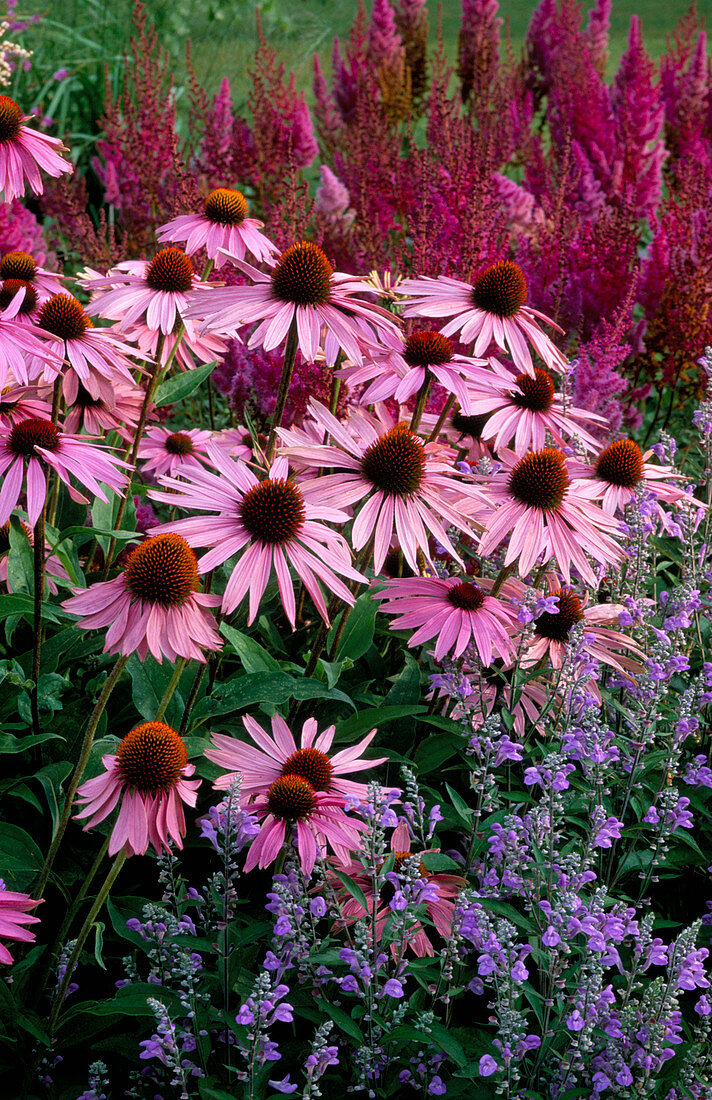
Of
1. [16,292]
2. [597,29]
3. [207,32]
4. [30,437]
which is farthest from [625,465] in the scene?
[207,32]

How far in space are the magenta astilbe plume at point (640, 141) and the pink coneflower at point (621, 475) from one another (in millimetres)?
3391

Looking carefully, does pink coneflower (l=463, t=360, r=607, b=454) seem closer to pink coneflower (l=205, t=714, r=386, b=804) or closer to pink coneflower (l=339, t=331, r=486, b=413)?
pink coneflower (l=339, t=331, r=486, b=413)

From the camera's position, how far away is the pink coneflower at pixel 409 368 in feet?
6.62

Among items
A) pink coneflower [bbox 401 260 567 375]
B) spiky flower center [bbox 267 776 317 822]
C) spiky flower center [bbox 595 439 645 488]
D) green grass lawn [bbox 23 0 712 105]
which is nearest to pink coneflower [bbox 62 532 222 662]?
spiky flower center [bbox 267 776 317 822]

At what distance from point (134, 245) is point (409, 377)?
330 cm

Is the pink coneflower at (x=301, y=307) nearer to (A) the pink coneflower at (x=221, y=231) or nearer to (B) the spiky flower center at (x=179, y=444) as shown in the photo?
(A) the pink coneflower at (x=221, y=231)

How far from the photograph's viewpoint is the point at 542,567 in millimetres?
2176

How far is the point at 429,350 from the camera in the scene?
217cm

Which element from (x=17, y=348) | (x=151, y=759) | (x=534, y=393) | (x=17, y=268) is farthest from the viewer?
(x=17, y=268)

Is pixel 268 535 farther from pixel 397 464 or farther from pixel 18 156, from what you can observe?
pixel 18 156

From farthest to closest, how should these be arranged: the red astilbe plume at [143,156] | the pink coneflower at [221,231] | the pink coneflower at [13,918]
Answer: the red astilbe plume at [143,156]
the pink coneflower at [221,231]
the pink coneflower at [13,918]

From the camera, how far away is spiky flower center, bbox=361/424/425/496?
5.99 feet

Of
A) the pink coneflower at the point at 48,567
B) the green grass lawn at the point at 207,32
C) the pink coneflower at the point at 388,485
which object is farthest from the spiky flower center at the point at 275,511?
the green grass lawn at the point at 207,32

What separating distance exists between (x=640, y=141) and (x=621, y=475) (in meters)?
4.33
